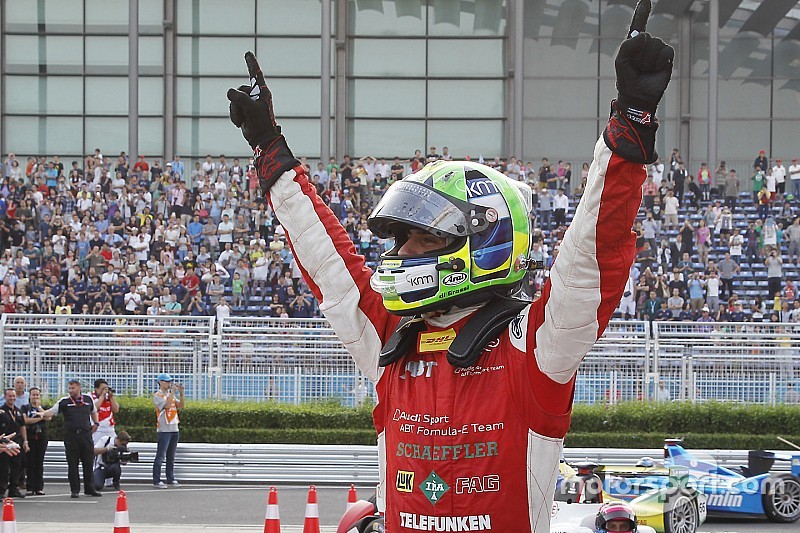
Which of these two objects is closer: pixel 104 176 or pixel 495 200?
pixel 495 200

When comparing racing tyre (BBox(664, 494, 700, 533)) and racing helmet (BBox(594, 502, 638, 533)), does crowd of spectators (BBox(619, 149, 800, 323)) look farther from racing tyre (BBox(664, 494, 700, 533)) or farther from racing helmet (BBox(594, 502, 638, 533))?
racing helmet (BBox(594, 502, 638, 533))

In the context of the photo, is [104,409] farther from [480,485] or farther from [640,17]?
[640,17]

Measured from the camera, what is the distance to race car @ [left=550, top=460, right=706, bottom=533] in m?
11.9

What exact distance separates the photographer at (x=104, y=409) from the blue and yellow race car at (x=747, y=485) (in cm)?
811

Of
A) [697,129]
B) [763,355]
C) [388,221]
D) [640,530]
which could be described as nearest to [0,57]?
[697,129]

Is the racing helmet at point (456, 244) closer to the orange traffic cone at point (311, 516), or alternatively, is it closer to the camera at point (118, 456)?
the orange traffic cone at point (311, 516)

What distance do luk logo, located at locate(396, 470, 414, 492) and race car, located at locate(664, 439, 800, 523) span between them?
10644mm

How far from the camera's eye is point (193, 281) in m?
26.4

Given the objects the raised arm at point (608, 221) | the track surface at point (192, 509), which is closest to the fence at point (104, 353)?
the track surface at point (192, 509)

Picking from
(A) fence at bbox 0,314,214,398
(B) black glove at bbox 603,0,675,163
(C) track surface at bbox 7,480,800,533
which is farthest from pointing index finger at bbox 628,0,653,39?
(A) fence at bbox 0,314,214,398

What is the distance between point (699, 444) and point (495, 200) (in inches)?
660

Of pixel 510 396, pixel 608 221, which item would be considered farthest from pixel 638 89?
pixel 510 396

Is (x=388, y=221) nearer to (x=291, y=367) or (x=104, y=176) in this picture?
(x=291, y=367)

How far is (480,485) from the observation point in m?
4.08
